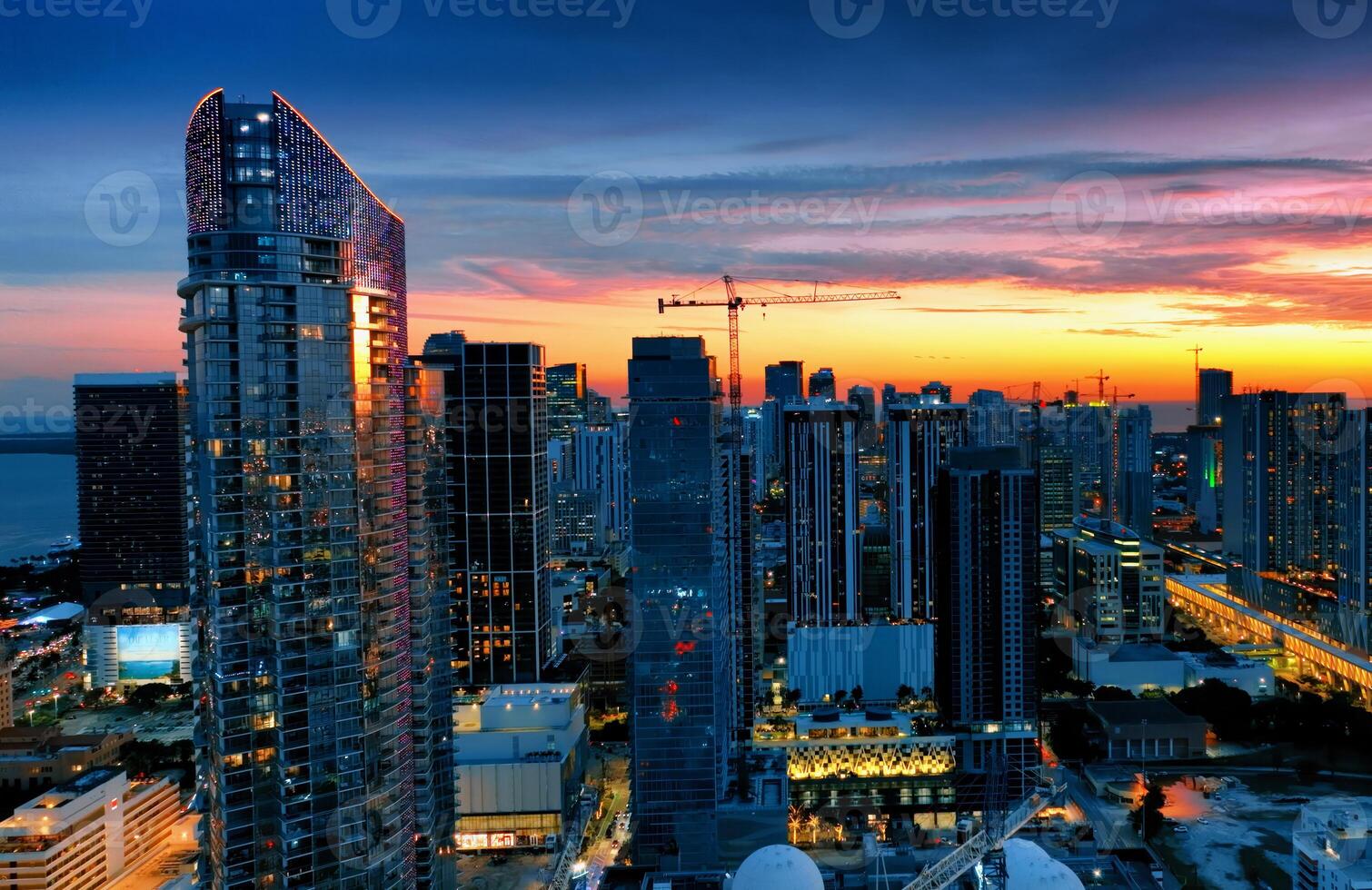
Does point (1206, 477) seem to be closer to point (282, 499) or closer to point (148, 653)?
point (148, 653)

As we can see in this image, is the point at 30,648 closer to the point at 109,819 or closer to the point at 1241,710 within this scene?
the point at 109,819

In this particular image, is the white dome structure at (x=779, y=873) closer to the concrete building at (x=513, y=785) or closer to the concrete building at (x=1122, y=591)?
the concrete building at (x=513, y=785)

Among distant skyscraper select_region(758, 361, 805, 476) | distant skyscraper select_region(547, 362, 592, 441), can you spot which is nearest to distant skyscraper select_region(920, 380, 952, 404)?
distant skyscraper select_region(758, 361, 805, 476)

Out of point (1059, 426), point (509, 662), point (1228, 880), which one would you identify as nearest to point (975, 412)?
point (1059, 426)

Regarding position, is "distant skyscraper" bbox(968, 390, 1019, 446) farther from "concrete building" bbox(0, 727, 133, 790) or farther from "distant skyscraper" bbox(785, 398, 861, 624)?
"concrete building" bbox(0, 727, 133, 790)

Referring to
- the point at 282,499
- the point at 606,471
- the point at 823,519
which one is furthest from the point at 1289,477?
the point at 282,499

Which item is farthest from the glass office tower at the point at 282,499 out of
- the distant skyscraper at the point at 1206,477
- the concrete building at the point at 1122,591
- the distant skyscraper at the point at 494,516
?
the distant skyscraper at the point at 1206,477
